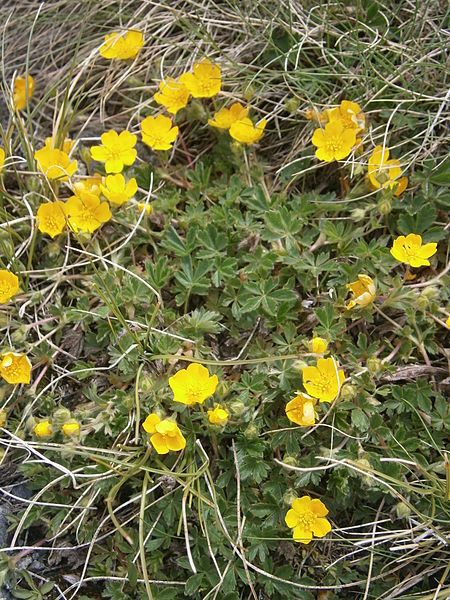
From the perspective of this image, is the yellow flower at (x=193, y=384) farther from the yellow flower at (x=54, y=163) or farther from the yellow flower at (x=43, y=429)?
the yellow flower at (x=54, y=163)

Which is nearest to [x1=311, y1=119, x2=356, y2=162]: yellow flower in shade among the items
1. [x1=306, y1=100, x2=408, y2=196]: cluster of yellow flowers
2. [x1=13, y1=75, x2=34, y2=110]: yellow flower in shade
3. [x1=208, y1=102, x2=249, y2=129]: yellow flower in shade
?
[x1=306, y1=100, x2=408, y2=196]: cluster of yellow flowers

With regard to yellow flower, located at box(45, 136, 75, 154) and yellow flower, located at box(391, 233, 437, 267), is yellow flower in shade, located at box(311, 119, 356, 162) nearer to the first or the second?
yellow flower, located at box(391, 233, 437, 267)

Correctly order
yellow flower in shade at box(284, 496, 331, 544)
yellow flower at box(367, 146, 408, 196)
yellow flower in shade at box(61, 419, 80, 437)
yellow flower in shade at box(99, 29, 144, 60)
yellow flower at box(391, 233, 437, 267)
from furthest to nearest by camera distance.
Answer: yellow flower in shade at box(99, 29, 144, 60) → yellow flower at box(367, 146, 408, 196) → yellow flower at box(391, 233, 437, 267) → yellow flower in shade at box(61, 419, 80, 437) → yellow flower in shade at box(284, 496, 331, 544)

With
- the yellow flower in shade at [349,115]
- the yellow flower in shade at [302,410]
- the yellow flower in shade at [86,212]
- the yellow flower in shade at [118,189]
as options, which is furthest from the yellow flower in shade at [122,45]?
the yellow flower in shade at [302,410]

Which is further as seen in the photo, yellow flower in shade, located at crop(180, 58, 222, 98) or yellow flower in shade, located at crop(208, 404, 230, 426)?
yellow flower in shade, located at crop(180, 58, 222, 98)

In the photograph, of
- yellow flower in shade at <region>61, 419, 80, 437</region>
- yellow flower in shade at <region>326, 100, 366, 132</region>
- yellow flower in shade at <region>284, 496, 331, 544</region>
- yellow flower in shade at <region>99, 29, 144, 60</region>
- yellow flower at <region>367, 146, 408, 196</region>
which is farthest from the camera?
yellow flower in shade at <region>99, 29, 144, 60</region>

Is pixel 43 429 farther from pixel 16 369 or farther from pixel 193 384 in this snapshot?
pixel 193 384

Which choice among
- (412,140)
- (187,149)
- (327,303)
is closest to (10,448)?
(327,303)

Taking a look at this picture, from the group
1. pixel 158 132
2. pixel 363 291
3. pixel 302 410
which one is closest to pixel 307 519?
pixel 302 410

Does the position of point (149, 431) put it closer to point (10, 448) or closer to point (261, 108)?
point (10, 448)
